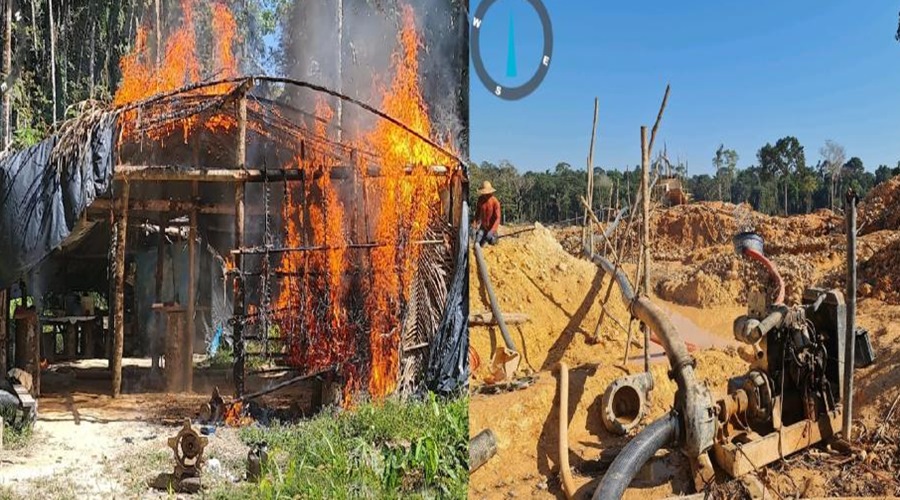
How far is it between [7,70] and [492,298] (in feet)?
6.49

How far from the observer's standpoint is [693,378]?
2428mm

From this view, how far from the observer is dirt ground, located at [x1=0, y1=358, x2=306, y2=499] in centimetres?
231

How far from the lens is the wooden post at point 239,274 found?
2877 millimetres

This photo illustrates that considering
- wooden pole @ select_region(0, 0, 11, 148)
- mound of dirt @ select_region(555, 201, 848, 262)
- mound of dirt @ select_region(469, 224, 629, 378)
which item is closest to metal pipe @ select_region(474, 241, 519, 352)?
mound of dirt @ select_region(469, 224, 629, 378)

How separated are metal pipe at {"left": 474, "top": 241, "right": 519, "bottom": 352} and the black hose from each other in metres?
0.67

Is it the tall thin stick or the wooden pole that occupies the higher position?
the wooden pole

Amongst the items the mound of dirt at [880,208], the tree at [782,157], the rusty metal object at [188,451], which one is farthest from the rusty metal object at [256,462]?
the mound of dirt at [880,208]

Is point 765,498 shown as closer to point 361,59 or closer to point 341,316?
point 341,316

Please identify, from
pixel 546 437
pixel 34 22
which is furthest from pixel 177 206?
pixel 546 437

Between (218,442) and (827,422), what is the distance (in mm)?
2431

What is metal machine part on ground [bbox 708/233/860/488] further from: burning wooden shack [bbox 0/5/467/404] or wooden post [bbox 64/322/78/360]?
wooden post [bbox 64/322/78/360]

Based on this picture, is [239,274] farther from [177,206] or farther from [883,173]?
[883,173]

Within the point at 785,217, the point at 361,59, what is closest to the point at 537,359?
the point at 361,59

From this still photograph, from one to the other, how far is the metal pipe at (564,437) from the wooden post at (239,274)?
4.35ft
